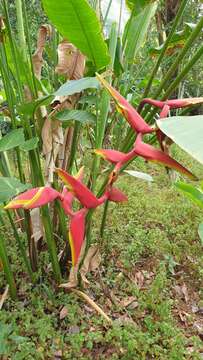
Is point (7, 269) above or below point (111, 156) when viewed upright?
below

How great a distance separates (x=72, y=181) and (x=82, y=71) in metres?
0.53

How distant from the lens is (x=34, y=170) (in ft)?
3.13

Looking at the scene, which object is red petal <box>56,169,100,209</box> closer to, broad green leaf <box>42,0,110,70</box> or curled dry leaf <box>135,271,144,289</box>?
broad green leaf <box>42,0,110,70</box>

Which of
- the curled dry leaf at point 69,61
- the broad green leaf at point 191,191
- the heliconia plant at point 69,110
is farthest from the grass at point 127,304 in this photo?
the curled dry leaf at point 69,61

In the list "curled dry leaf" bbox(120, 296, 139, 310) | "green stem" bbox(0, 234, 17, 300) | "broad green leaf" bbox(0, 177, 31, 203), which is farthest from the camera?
"curled dry leaf" bbox(120, 296, 139, 310)

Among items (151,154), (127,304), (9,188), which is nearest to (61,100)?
(9,188)

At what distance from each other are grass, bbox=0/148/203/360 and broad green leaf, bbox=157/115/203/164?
68 centimetres

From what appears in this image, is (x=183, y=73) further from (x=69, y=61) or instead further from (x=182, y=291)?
(x=182, y=291)

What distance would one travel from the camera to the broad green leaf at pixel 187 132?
0.31 meters

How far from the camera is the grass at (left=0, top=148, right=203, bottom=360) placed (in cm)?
Answer: 96

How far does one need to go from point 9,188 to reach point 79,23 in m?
0.36

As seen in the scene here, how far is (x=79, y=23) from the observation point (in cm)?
75

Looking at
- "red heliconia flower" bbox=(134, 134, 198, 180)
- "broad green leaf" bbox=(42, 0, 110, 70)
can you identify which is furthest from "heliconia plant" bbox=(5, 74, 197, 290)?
"broad green leaf" bbox=(42, 0, 110, 70)

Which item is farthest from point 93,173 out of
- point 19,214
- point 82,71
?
point 19,214
